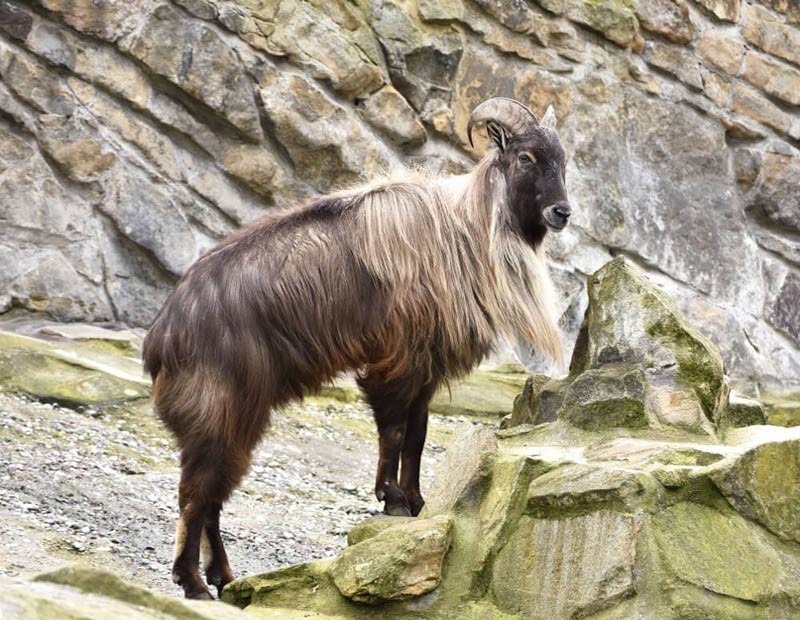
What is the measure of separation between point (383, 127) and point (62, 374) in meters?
3.08

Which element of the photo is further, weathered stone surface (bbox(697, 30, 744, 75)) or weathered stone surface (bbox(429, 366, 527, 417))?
weathered stone surface (bbox(697, 30, 744, 75))

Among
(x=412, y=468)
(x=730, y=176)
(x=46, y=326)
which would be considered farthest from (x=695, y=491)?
(x=730, y=176)

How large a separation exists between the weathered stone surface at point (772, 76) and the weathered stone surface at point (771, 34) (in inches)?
3.4

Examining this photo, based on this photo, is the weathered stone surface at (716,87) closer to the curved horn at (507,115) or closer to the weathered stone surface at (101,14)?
the weathered stone surface at (101,14)

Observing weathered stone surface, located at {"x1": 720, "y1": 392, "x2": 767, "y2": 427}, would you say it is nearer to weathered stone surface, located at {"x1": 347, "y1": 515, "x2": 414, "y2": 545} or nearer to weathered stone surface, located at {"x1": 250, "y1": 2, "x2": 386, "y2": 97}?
weathered stone surface, located at {"x1": 347, "y1": 515, "x2": 414, "y2": 545}

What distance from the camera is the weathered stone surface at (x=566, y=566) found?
378 centimetres

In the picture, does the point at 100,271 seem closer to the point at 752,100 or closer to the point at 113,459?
the point at 113,459

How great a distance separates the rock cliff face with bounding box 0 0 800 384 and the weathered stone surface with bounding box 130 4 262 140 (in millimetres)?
14

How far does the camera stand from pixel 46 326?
7.42 metres

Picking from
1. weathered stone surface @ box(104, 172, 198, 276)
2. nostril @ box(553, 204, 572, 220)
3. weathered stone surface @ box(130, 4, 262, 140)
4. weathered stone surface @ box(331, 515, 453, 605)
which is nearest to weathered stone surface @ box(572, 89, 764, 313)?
weathered stone surface @ box(130, 4, 262, 140)

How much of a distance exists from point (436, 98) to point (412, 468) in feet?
14.4

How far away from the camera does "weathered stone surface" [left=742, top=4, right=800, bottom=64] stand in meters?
9.88

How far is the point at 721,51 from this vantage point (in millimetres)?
9750

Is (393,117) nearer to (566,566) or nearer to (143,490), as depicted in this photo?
(143,490)
